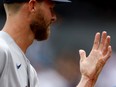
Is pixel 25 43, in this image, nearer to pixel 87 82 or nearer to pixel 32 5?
pixel 32 5

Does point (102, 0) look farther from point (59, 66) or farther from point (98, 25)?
point (59, 66)

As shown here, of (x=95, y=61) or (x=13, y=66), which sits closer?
(x=13, y=66)

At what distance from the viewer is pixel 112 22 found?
4457 mm

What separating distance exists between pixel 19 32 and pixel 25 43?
0.06 meters

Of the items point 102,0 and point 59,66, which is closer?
point 59,66

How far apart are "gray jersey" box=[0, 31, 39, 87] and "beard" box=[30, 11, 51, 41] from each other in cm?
14

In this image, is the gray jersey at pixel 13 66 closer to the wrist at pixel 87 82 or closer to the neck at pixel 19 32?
the neck at pixel 19 32

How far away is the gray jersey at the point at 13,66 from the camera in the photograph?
1.56m

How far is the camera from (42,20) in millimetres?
1806

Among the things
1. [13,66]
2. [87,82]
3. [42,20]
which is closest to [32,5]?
[42,20]

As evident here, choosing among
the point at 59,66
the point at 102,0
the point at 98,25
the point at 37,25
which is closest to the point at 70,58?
the point at 59,66

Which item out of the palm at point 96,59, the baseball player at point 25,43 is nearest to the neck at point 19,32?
the baseball player at point 25,43

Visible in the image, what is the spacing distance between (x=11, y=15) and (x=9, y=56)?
0.83ft

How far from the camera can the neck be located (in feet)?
5.68
